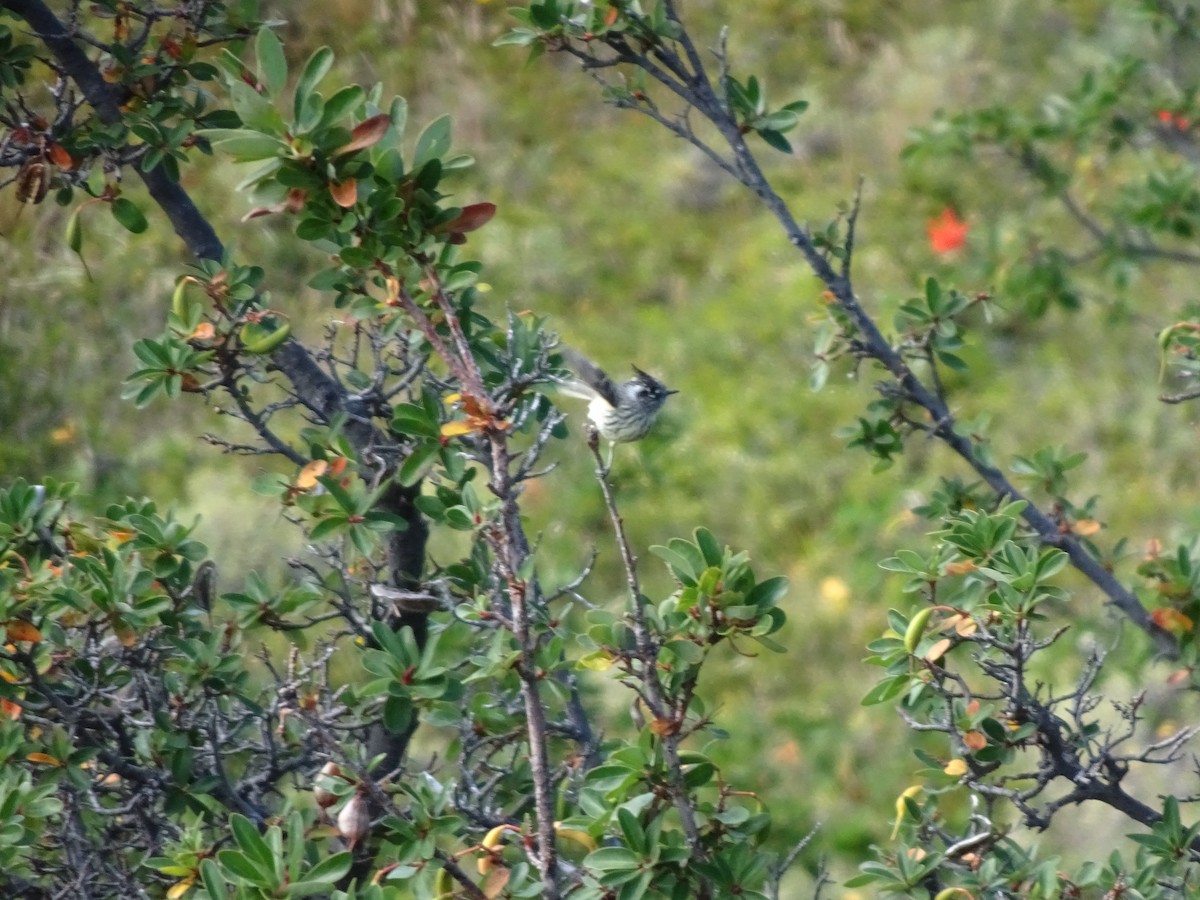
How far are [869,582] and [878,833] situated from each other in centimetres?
135

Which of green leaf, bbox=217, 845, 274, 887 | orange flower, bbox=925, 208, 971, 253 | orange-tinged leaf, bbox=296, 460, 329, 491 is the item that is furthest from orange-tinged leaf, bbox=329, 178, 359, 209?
orange flower, bbox=925, 208, 971, 253

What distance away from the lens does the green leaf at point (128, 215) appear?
2498 mm

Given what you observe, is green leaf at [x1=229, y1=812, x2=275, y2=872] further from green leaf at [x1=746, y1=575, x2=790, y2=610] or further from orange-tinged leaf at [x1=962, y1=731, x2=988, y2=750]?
orange-tinged leaf at [x1=962, y1=731, x2=988, y2=750]

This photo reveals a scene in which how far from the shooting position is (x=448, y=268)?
2135 millimetres

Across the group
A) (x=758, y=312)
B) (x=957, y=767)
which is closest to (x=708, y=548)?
(x=957, y=767)

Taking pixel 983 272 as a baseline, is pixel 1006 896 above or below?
below

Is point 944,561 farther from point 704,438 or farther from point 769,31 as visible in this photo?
point 769,31

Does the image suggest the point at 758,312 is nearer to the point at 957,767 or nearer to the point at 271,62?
the point at 957,767

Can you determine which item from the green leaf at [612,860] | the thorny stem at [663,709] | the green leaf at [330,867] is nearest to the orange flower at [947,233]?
the thorny stem at [663,709]

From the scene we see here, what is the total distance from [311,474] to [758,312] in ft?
20.2

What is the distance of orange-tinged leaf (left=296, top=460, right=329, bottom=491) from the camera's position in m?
2.22

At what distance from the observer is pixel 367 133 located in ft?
6.33

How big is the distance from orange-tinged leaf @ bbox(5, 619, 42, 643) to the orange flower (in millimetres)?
6923

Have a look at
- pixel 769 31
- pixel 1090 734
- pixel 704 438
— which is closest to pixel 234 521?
pixel 704 438
